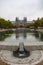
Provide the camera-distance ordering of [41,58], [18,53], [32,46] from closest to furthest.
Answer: [41,58]
[18,53]
[32,46]

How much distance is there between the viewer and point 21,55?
23.1 ft

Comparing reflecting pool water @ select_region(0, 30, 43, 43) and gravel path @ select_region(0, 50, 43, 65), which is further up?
gravel path @ select_region(0, 50, 43, 65)

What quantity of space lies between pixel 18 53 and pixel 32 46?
75.7 inches

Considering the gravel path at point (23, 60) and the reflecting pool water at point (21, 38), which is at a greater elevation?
the gravel path at point (23, 60)

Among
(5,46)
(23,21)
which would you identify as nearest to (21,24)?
(23,21)

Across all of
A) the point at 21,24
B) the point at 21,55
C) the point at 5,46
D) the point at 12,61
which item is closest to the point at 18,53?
the point at 21,55

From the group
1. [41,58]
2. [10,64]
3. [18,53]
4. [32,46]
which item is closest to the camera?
[10,64]

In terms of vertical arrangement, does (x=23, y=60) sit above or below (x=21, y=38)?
above

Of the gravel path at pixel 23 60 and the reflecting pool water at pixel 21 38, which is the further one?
the reflecting pool water at pixel 21 38

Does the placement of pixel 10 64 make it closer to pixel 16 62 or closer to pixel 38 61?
pixel 16 62

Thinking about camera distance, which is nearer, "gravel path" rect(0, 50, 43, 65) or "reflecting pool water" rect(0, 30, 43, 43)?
"gravel path" rect(0, 50, 43, 65)

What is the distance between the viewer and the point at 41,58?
22.3 ft

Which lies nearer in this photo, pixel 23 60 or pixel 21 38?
pixel 23 60

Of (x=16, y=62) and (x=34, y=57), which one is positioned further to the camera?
(x=34, y=57)
